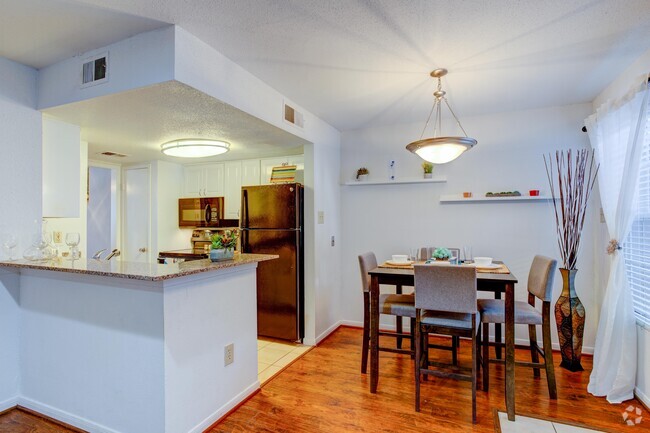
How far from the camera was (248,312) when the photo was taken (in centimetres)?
252

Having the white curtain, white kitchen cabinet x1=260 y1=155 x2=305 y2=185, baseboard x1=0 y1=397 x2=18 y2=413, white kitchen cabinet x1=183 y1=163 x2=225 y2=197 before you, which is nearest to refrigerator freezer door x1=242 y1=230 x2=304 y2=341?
white kitchen cabinet x1=260 y1=155 x2=305 y2=185

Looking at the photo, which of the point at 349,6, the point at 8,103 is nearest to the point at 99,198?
the point at 8,103

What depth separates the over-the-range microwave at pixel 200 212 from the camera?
4297 millimetres

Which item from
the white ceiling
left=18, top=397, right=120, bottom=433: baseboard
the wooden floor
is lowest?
the wooden floor

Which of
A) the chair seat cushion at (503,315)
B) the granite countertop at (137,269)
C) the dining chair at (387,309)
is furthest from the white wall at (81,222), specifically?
the chair seat cushion at (503,315)

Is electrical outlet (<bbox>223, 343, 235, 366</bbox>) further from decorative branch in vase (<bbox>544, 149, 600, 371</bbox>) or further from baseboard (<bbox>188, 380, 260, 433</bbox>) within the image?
decorative branch in vase (<bbox>544, 149, 600, 371</bbox>)

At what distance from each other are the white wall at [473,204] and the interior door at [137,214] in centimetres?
255

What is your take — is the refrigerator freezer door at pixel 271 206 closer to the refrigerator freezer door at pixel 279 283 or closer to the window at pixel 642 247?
the refrigerator freezer door at pixel 279 283

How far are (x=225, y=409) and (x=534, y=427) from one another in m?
1.93

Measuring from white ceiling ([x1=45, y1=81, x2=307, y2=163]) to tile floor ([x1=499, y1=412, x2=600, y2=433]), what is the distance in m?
2.68

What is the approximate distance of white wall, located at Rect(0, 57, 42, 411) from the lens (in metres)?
2.33

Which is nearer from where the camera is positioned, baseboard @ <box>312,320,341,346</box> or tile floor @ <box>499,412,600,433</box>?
tile floor @ <box>499,412,600,433</box>

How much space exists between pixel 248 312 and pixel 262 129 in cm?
151

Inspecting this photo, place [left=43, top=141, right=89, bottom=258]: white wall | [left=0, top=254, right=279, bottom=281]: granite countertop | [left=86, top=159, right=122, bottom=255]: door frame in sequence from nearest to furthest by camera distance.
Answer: [left=0, top=254, right=279, bottom=281]: granite countertop < [left=43, top=141, right=89, bottom=258]: white wall < [left=86, top=159, right=122, bottom=255]: door frame
